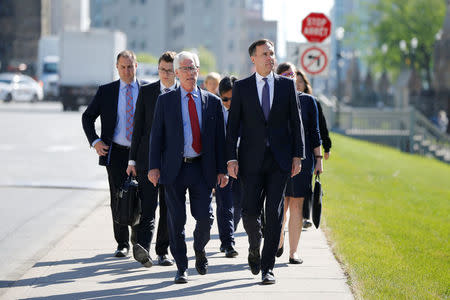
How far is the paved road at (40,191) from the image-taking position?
9375 millimetres

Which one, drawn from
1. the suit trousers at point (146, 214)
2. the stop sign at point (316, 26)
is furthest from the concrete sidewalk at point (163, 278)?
the stop sign at point (316, 26)

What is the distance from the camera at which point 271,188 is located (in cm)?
713

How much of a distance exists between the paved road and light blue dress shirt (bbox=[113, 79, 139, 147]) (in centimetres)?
140

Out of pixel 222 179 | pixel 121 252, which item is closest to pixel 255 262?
pixel 222 179

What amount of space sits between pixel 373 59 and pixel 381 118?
145 ft

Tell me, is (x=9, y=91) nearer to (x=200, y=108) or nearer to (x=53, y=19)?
(x=200, y=108)

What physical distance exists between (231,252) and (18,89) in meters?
51.0

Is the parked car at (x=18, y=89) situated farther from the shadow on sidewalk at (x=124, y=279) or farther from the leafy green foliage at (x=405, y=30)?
the shadow on sidewalk at (x=124, y=279)

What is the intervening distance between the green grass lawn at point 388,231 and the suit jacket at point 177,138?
1435 millimetres

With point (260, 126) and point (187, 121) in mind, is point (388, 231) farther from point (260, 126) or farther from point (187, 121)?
point (187, 121)

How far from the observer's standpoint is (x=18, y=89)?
57.6m

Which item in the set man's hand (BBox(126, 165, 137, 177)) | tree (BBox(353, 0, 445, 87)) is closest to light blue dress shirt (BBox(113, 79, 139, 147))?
man's hand (BBox(126, 165, 137, 177))

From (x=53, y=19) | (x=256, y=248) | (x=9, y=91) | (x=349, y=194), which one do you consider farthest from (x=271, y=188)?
(x=53, y=19)

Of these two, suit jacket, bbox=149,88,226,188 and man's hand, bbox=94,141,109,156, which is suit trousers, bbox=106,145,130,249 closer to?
man's hand, bbox=94,141,109,156
